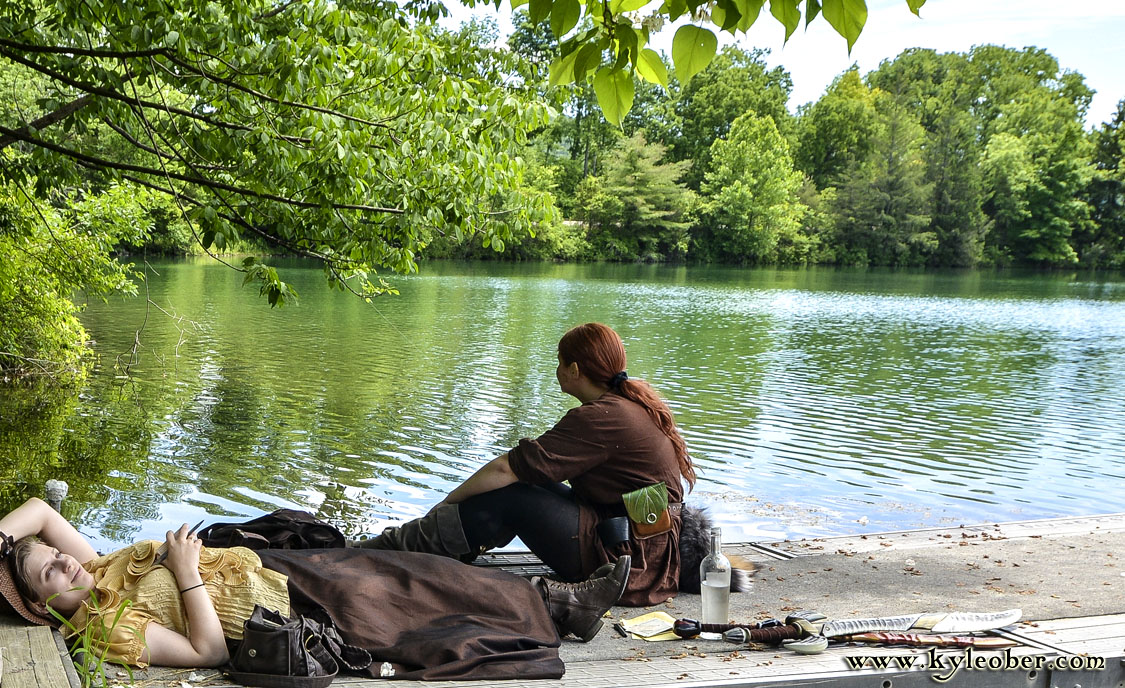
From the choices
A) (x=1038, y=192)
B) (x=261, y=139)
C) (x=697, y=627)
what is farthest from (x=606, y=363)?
(x=1038, y=192)

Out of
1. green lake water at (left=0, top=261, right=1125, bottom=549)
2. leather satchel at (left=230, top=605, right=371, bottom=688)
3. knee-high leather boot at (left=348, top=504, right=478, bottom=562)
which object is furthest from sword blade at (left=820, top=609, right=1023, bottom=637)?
green lake water at (left=0, top=261, right=1125, bottom=549)

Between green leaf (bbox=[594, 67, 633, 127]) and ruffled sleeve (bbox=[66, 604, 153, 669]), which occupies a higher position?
green leaf (bbox=[594, 67, 633, 127])

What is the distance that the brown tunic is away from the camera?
162 inches

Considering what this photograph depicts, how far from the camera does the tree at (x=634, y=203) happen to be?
223 feet

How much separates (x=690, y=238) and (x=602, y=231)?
733cm

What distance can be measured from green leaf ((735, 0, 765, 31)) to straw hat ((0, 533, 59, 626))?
2805 millimetres

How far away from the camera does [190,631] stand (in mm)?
3156

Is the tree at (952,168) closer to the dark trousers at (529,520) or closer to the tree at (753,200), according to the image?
the tree at (753,200)

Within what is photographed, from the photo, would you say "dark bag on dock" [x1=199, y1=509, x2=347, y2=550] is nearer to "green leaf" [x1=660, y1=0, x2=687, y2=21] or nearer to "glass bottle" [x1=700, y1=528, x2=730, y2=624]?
"glass bottle" [x1=700, y1=528, x2=730, y2=624]

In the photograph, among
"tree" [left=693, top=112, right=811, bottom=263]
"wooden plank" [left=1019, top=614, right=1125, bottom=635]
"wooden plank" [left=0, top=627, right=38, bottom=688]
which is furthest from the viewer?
"tree" [left=693, top=112, right=811, bottom=263]

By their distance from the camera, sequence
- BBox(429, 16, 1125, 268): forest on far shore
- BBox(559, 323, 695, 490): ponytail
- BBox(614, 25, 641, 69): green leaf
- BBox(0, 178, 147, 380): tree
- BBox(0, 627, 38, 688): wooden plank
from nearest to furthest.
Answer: BBox(614, 25, 641, 69): green leaf < BBox(0, 627, 38, 688): wooden plank < BBox(559, 323, 695, 490): ponytail < BBox(0, 178, 147, 380): tree < BBox(429, 16, 1125, 268): forest on far shore

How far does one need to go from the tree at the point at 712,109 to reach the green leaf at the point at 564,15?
76274 millimetres

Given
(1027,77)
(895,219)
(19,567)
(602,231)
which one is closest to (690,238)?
(602,231)

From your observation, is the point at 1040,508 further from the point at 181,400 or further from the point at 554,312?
the point at 554,312
